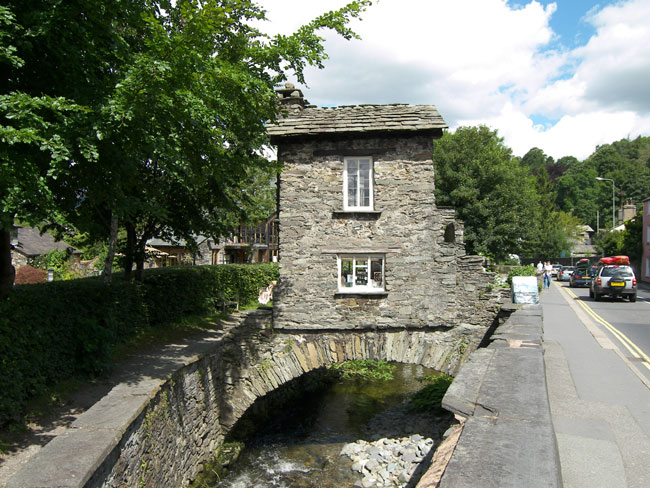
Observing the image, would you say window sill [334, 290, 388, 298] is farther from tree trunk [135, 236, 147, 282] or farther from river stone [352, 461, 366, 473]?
tree trunk [135, 236, 147, 282]

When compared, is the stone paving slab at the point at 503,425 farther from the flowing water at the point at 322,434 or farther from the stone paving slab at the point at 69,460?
the flowing water at the point at 322,434

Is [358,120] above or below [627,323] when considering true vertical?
above

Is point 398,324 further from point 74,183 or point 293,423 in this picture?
point 74,183

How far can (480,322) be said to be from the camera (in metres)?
12.5

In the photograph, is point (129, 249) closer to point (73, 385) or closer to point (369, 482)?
point (73, 385)

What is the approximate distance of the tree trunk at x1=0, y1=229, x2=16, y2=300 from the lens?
23.8 feet

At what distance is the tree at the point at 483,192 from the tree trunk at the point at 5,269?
27.5 m

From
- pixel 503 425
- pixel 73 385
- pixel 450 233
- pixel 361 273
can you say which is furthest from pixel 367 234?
Result: pixel 503 425

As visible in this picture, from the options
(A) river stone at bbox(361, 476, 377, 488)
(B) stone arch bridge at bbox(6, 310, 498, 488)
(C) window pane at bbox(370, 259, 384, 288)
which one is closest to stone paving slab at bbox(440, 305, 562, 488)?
(B) stone arch bridge at bbox(6, 310, 498, 488)

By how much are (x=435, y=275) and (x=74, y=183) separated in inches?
345

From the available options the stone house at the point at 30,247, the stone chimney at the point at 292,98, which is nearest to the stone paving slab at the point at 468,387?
the stone chimney at the point at 292,98

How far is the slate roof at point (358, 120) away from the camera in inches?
483

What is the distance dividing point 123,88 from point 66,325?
4.46 meters

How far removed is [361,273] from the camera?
12727mm
